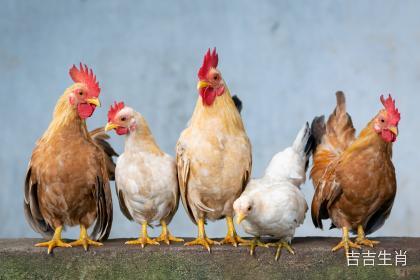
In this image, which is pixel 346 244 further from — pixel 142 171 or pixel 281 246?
pixel 142 171

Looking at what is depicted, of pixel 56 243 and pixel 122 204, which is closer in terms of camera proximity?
pixel 56 243

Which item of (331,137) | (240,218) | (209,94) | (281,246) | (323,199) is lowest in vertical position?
(281,246)

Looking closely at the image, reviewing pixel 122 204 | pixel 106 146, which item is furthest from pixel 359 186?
pixel 106 146

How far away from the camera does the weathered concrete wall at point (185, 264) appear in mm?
3918

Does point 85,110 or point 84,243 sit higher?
point 85,110

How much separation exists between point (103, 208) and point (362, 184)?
1.39 metres

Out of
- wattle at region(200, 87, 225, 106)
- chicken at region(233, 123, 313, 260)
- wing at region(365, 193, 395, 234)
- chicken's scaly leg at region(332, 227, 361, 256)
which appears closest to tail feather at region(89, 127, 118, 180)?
wattle at region(200, 87, 225, 106)

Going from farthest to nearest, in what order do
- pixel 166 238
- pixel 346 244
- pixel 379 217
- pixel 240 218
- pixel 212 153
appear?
pixel 379 217 < pixel 166 238 < pixel 346 244 < pixel 212 153 < pixel 240 218

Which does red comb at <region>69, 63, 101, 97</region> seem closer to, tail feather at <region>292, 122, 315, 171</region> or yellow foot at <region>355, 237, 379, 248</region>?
tail feather at <region>292, 122, 315, 171</region>

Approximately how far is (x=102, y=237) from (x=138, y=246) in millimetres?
277

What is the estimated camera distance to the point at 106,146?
4359mm

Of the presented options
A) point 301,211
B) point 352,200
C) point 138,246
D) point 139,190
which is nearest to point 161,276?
point 138,246

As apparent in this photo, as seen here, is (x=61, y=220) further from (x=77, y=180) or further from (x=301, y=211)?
(x=301, y=211)

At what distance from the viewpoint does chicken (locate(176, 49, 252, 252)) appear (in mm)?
3896
